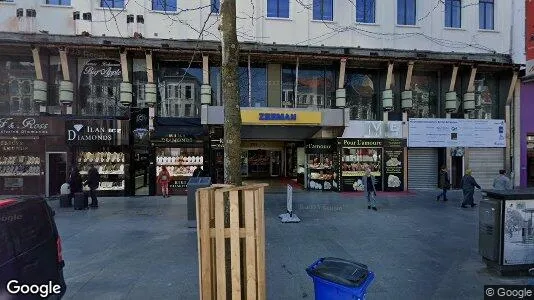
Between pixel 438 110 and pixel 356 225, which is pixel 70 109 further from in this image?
pixel 438 110

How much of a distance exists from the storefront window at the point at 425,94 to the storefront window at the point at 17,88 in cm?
1846

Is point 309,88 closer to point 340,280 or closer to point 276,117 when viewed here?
point 276,117

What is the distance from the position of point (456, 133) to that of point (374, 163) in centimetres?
461

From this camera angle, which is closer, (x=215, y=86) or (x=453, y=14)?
(x=215, y=86)

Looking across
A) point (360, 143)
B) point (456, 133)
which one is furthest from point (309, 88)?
point (456, 133)

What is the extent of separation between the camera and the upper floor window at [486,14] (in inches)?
714

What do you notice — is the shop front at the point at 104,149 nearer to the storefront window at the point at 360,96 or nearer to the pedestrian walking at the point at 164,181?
the pedestrian walking at the point at 164,181

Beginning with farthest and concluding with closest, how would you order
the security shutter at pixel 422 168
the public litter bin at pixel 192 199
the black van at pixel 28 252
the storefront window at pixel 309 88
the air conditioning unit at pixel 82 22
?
1. the security shutter at pixel 422 168
2. the storefront window at pixel 309 88
3. the air conditioning unit at pixel 82 22
4. the public litter bin at pixel 192 199
5. the black van at pixel 28 252

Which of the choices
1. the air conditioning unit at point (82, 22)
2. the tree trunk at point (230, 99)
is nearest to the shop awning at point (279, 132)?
the air conditioning unit at point (82, 22)

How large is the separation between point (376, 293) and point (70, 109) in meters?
14.9

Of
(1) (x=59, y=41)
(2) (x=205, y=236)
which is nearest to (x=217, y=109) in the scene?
(1) (x=59, y=41)

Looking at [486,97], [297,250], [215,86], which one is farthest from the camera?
[486,97]

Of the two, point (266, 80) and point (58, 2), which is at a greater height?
point (58, 2)

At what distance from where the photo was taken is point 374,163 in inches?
670
